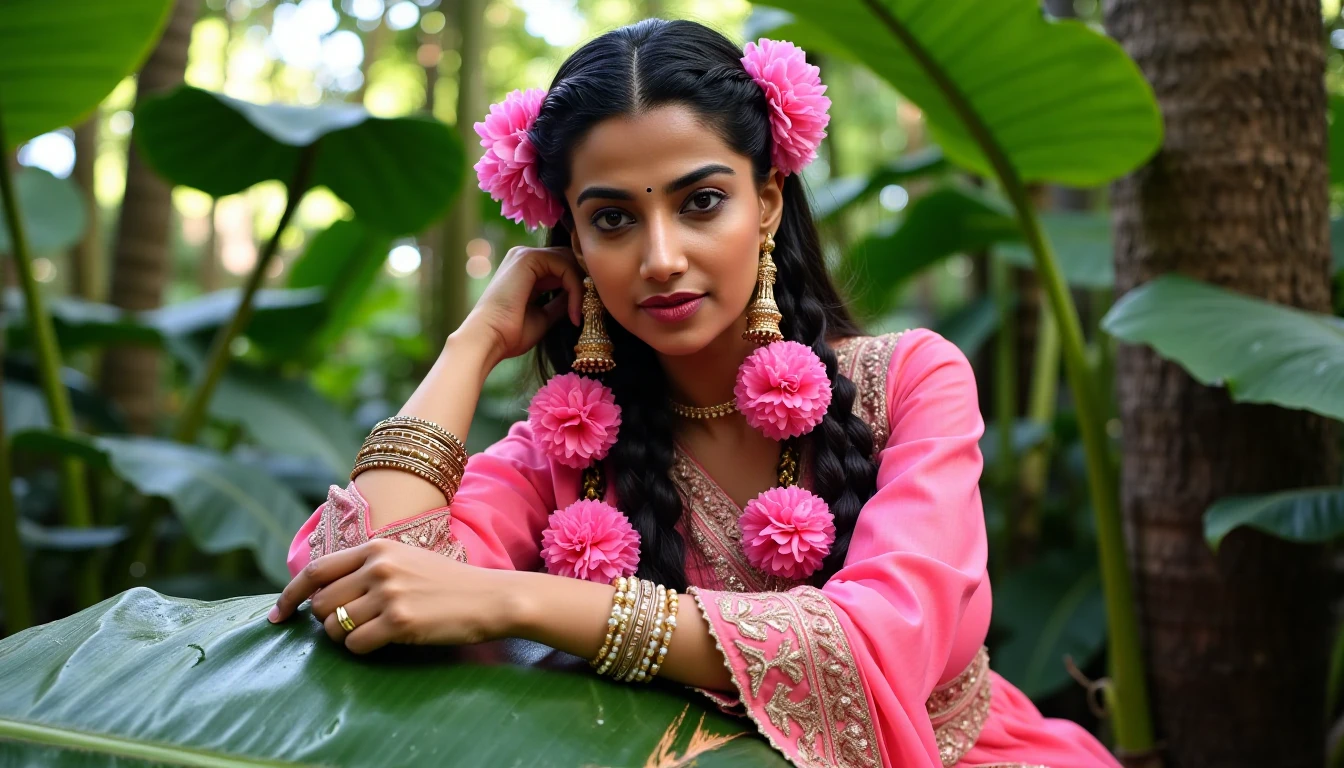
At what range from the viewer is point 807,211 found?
161 cm

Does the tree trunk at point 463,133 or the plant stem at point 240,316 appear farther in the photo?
the tree trunk at point 463,133

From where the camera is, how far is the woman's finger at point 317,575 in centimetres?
116

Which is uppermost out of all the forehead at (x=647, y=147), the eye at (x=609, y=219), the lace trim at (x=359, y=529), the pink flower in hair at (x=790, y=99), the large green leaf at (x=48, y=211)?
the large green leaf at (x=48, y=211)

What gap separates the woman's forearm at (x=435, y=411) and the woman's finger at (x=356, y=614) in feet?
0.62

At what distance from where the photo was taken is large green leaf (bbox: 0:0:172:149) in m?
2.25

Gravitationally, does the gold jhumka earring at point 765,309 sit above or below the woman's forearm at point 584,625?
above

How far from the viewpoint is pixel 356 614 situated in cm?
113

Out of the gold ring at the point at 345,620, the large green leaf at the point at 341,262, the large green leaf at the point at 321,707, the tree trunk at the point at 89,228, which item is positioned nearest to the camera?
the large green leaf at the point at 321,707

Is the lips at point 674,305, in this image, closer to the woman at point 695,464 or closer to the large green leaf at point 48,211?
the woman at point 695,464

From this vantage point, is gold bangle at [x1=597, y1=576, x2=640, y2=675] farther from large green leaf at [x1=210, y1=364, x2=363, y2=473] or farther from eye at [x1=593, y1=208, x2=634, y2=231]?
large green leaf at [x1=210, y1=364, x2=363, y2=473]

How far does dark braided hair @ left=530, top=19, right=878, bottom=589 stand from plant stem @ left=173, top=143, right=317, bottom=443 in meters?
1.35

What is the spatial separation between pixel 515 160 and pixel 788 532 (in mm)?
632

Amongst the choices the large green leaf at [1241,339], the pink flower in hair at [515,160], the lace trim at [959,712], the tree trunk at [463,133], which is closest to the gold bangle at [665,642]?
the lace trim at [959,712]

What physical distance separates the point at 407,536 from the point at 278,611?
6.8 inches
